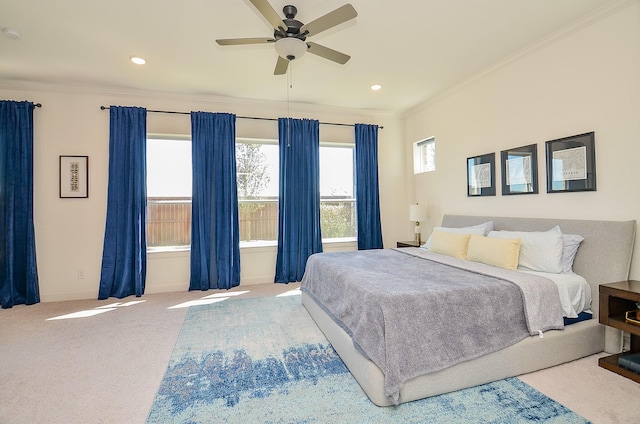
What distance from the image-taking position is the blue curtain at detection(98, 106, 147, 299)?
4.31 meters

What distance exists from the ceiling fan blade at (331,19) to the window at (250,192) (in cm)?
289

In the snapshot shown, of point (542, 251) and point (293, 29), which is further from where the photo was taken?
point (542, 251)

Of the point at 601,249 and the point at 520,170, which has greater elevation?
the point at 520,170

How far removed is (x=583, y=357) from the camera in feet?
8.16

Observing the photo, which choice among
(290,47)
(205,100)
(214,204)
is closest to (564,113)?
(290,47)

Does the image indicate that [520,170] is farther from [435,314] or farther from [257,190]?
[257,190]

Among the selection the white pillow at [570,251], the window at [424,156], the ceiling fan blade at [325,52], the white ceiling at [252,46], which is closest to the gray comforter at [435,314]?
the white pillow at [570,251]

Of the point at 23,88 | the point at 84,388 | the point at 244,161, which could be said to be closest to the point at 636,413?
the point at 84,388

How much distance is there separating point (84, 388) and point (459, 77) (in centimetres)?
494

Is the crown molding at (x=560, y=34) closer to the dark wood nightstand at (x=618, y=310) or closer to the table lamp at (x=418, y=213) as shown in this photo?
the table lamp at (x=418, y=213)

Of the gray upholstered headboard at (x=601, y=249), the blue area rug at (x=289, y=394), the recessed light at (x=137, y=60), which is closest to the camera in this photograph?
the blue area rug at (x=289, y=394)

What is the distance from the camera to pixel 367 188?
5418 mm

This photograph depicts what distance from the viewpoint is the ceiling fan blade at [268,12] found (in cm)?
207

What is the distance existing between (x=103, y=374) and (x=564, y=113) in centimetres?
459
